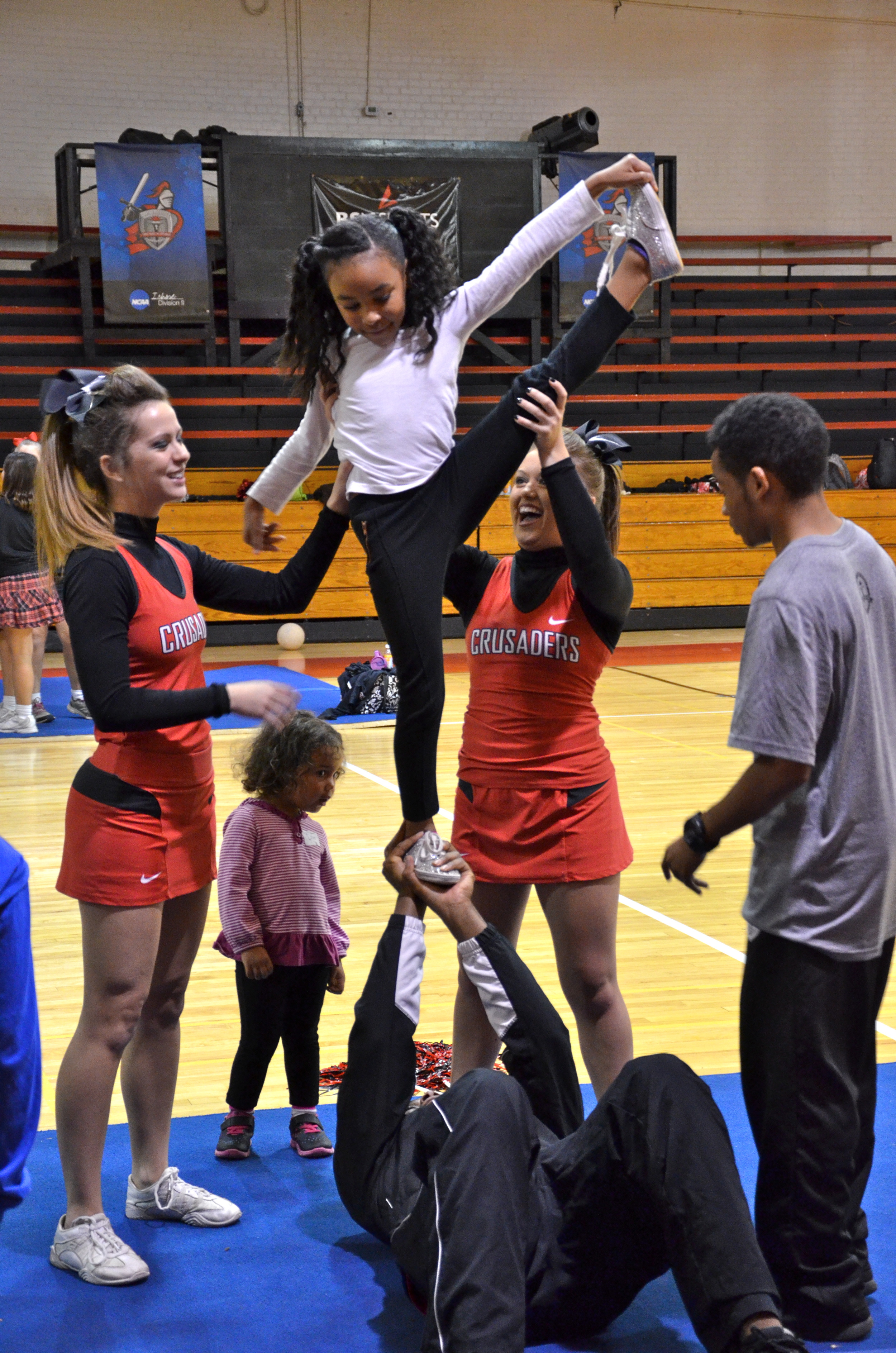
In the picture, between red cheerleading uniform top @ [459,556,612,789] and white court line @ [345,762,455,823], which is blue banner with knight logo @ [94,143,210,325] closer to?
white court line @ [345,762,455,823]

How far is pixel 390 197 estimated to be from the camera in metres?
11.5

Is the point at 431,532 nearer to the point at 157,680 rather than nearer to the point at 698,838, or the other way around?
Result: the point at 157,680

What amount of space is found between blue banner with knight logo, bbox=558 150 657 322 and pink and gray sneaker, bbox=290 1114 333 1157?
33.5ft

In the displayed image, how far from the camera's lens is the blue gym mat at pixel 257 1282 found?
1.98 m

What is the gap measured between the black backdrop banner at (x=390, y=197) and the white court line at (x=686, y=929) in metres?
8.41

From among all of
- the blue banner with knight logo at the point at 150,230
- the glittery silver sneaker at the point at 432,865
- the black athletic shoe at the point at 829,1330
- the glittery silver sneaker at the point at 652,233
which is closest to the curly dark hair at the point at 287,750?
the glittery silver sneaker at the point at 432,865

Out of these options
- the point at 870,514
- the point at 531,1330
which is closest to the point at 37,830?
the point at 531,1330

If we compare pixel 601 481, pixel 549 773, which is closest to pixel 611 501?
pixel 601 481

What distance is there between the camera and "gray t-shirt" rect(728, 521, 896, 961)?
69.2 inches

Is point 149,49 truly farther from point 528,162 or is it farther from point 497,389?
point 497,389

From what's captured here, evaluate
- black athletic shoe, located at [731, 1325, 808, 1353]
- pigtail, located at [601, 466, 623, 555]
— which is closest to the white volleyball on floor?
pigtail, located at [601, 466, 623, 555]

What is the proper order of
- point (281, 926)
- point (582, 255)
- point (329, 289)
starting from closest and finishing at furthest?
point (329, 289) → point (281, 926) → point (582, 255)

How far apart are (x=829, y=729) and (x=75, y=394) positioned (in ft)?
4.32

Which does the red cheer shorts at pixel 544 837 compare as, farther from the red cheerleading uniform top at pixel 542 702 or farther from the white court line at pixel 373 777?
the white court line at pixel 373 777
